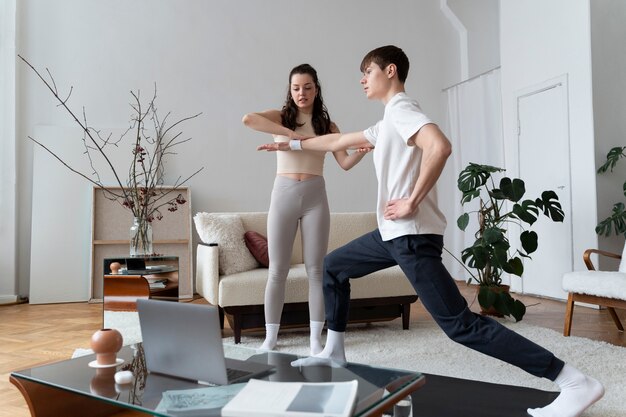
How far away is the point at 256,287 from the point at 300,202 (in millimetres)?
757

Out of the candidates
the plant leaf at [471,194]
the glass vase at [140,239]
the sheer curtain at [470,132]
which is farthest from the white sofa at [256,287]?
the sheer curtain at [470,132]

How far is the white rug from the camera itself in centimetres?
250

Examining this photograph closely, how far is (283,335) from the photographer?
365cm

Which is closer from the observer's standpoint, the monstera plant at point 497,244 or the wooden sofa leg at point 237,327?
the wooden sofa leg at point 237,327

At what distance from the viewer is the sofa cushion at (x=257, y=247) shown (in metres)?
3.73

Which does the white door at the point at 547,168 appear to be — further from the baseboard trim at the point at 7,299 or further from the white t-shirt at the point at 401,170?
the baseboard trim at the point at 7,299

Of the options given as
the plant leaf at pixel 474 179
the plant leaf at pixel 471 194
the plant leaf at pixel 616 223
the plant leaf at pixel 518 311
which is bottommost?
the plant leaf at pixel 518 311

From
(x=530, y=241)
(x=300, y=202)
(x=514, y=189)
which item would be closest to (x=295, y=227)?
(x=300, y=202)

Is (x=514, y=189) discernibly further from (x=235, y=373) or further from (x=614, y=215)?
(x=235, y=373)

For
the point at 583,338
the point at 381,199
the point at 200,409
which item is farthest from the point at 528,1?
the point at 200,409

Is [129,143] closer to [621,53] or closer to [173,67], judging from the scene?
[173,67]

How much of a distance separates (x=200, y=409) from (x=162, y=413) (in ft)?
0.27

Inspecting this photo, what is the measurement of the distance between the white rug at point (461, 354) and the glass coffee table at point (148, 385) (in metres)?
1.02

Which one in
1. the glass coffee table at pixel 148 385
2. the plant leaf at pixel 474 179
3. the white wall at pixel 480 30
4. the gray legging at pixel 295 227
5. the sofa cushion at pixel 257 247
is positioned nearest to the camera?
the glass coffee table at pixel 148 385
